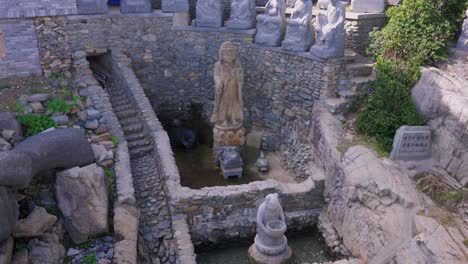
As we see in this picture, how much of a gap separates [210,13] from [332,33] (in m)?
3.59

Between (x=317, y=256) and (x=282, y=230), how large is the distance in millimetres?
1355

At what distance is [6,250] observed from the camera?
567 cm

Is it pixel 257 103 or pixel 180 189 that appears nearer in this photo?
pixel 180 189

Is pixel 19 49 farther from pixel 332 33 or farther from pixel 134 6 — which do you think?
pixel 332 33

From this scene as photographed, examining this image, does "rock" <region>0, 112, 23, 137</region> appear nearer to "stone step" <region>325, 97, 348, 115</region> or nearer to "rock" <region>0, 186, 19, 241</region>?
"rock" <region>0, 186, 19, 241</region>

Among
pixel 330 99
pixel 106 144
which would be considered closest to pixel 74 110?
pixel 106 144

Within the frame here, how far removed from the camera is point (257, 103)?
37.9 ft

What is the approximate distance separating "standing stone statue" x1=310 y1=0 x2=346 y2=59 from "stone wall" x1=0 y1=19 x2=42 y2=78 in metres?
7.03

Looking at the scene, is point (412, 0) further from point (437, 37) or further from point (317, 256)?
point (317, 256)

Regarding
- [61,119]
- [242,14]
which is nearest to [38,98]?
[61,119]

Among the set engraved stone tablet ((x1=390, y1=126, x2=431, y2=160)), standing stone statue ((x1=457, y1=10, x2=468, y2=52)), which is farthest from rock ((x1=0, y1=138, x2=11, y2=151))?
standing stone statue ((x1=457, y1=10, x2=468, y2=52))

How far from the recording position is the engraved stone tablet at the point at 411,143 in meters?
8.04

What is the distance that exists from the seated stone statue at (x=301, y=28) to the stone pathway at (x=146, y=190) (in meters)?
4.06

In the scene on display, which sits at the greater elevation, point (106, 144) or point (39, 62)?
point (39, 62)
